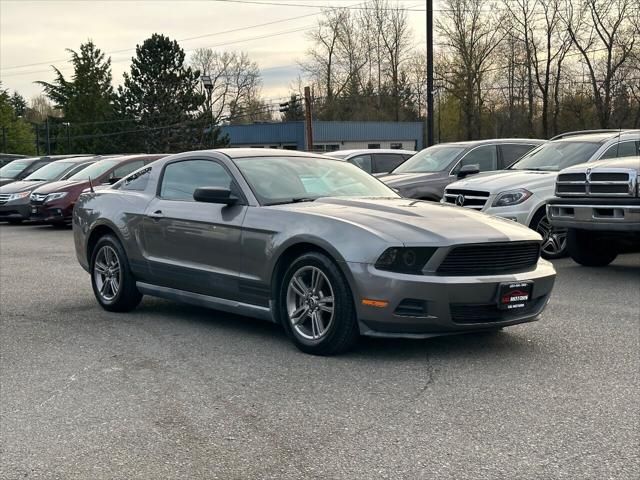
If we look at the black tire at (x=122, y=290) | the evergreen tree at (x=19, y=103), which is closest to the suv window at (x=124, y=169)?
the black tire at (x=122, y=290)

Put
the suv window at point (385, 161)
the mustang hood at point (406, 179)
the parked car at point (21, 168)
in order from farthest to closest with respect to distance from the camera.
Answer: the parked car at point (21, 168), the suv window at point (385, 161), the mustang hood at point (406, 179)

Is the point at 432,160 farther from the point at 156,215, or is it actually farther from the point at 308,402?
the point at 308,402

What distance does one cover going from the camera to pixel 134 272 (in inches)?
294

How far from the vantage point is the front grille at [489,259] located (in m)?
5.45

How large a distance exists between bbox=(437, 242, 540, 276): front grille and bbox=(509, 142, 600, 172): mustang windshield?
588 centimetres

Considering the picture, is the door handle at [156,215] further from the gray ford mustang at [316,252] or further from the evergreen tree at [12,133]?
the evergreen tree at [12,133]

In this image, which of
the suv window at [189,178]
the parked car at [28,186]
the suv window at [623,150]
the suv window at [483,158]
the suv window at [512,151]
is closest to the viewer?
the suv window at [189,178]

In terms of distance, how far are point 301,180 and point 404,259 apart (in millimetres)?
1612

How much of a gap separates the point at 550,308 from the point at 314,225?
2.97 metres

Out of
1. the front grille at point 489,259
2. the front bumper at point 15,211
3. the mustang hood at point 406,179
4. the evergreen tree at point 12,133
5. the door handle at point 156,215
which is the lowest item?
the front bumper at point 15,211

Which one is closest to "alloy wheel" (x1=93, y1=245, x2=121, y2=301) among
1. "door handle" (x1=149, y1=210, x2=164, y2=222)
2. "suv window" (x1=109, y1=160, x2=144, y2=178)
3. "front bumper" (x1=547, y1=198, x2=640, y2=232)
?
"door handle" (x1=149, y1=210, x2=164, y2=222)

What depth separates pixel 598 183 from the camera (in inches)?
364

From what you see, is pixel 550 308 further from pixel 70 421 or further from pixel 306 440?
pixel 70 421

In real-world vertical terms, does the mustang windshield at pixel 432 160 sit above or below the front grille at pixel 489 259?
above
